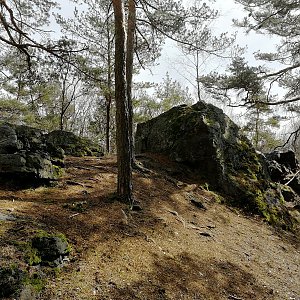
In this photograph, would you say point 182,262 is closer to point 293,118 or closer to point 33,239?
point 33,239

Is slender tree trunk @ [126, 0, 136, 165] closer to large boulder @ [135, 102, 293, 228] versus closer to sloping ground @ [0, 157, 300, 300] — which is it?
sloping ground @ [0, 157, 300, 300]

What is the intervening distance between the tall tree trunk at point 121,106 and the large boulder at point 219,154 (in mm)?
3642

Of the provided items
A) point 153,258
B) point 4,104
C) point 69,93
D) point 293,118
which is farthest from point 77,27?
point 153,258

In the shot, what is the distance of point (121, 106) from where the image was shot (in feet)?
16.4

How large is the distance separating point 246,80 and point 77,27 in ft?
27.1

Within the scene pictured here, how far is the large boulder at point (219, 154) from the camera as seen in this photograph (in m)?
7.81

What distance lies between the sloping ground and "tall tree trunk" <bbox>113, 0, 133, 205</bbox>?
1.61ft

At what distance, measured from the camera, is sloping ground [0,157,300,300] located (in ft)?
10.1

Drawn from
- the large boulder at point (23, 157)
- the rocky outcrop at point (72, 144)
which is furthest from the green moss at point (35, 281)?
the rocky outcrop at point (72, 144)

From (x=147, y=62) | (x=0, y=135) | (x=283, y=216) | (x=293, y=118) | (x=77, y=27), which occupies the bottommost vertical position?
(x=283, y=216)

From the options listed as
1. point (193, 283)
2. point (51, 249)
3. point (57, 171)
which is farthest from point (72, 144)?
point (193, 283)

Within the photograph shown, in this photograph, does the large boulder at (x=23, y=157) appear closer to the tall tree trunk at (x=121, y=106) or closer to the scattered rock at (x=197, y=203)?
the tall tree trunk at (x=121, y=106)

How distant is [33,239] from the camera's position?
3107 mm

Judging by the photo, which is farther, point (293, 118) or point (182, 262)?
point (293, 118)
